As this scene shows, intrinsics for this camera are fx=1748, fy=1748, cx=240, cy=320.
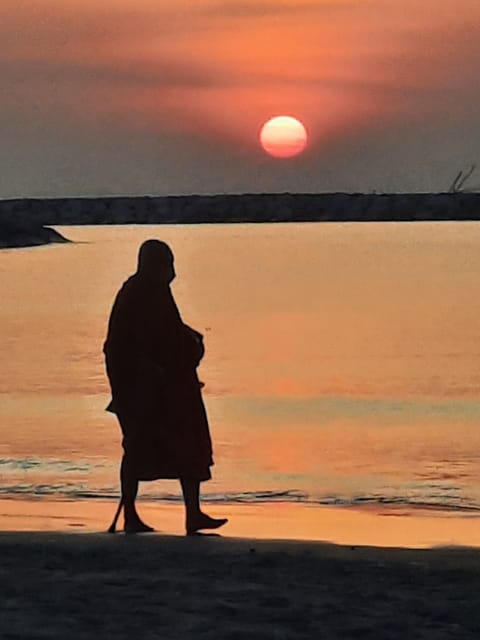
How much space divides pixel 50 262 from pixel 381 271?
2266 cm

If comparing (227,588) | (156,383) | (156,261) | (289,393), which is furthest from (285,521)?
(289,393)

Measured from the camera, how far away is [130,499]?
30.8 feet

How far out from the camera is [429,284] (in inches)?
2180

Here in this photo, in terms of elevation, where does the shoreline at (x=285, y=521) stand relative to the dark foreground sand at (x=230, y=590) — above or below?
above

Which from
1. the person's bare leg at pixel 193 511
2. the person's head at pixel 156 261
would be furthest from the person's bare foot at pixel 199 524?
the person's head at pixel 156 261

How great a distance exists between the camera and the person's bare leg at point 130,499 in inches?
368

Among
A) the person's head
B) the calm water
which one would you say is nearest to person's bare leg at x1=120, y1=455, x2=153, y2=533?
the person's head

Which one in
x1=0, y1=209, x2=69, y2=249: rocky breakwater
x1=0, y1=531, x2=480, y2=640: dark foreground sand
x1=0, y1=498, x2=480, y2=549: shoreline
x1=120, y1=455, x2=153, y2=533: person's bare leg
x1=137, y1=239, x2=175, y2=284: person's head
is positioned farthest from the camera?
x1=0, y1=209, x2=69, y2=249: rocky breakwater

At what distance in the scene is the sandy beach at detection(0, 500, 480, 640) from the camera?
663cm

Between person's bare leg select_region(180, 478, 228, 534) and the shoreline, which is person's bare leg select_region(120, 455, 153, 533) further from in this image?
person's bare leg select_region(180, 478, 228, 534)

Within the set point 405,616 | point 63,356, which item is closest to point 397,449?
point 405,616

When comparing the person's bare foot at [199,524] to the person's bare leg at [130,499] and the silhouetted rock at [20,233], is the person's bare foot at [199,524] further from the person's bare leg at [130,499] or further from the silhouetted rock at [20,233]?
the silhouetted rock at [20,233]

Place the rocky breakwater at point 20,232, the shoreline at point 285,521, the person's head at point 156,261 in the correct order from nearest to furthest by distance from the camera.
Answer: the person's head at point 156,261 < the shoreline at point 285,521 < the rocky breakwater at point 20,232

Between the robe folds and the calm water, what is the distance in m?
2.95
